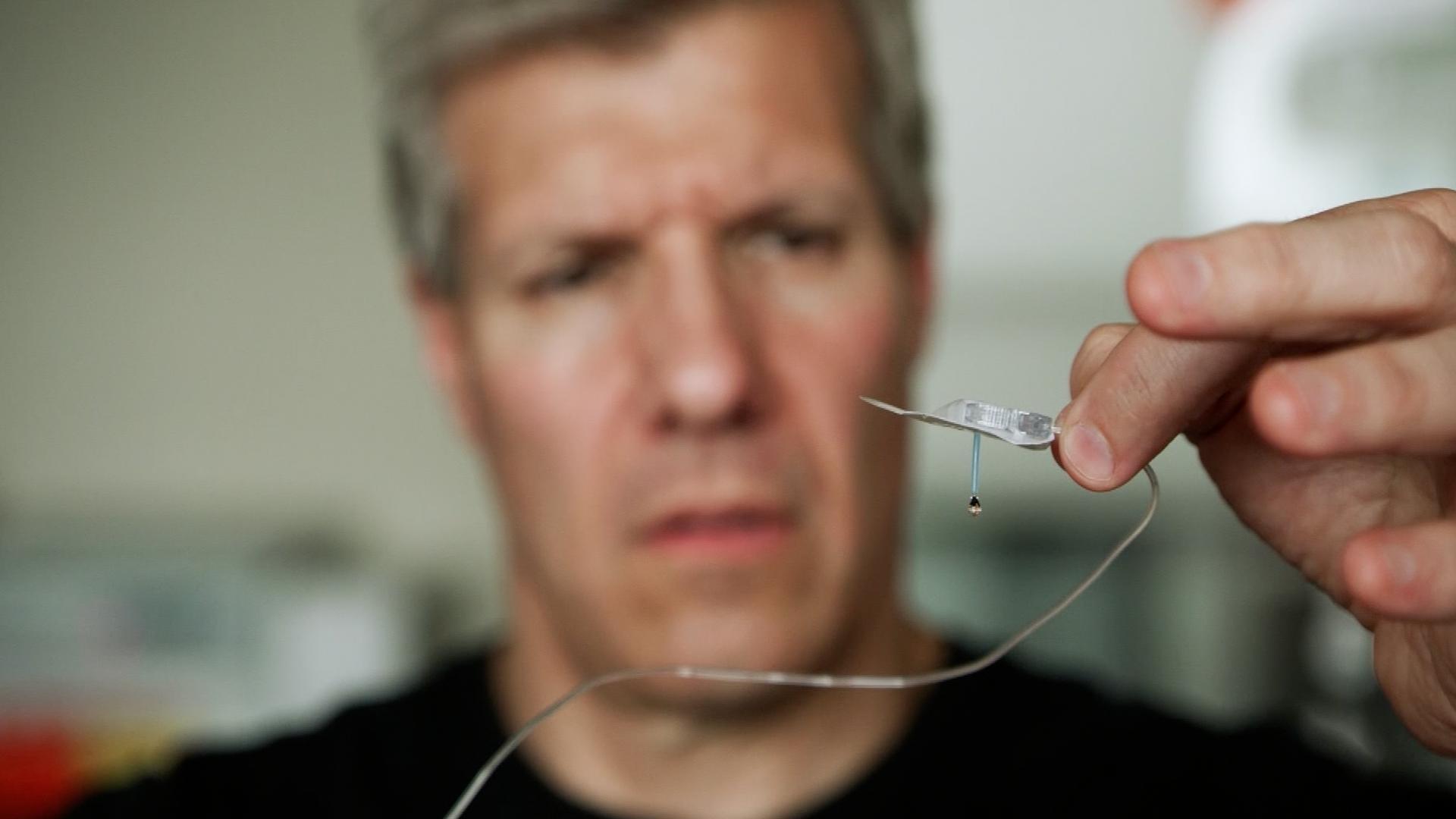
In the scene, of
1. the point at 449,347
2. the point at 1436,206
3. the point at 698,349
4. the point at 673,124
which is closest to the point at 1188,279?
the point at 1436,206

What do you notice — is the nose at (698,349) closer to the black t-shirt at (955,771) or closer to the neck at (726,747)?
the neck at (726,747)

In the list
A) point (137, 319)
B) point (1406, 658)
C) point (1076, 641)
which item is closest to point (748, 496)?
point (1406, 658)

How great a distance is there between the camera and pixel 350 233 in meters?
2.28

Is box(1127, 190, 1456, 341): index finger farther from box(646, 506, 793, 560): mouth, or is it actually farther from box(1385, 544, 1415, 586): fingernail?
box(646, 506, 793, 560): mouth

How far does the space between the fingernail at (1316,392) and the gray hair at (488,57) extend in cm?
76

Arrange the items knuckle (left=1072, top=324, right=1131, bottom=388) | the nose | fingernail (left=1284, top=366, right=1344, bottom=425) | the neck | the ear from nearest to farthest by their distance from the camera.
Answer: fingernail (left=1284, top=366, right=1344, bottom=425) → knuckle (left=1072, top=324, right=1131, bottom=388) → the nose → the neck → the ear

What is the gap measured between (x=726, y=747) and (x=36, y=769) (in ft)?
4.55

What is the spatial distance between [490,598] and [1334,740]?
1.47 metres

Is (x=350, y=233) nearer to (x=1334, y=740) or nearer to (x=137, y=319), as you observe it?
(x=137, y=319)

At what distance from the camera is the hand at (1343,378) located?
0.54 m

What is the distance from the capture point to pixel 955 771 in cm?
119

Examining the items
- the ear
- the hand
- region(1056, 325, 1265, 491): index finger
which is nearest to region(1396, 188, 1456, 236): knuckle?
the hand

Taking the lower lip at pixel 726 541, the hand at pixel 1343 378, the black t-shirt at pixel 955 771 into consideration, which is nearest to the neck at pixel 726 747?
the black t-shirt at pixel 955 771

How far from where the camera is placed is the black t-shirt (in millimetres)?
1176
